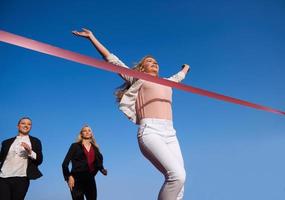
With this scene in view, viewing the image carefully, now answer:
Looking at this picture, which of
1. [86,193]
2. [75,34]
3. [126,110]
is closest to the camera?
[75,34]

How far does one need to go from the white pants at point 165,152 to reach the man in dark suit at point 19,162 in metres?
2.57

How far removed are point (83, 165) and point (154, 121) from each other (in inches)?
125

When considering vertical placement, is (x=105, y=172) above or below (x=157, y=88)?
below

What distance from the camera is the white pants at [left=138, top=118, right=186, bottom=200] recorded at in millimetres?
3369

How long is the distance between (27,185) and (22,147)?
601 millimetres

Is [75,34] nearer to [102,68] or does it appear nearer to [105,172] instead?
[102,68]

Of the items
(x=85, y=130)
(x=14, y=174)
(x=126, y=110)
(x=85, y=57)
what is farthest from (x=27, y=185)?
(x=85, y=57)

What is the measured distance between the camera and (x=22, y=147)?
5.65 metres

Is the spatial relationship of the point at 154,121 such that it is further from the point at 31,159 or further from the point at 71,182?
the point at 71,182

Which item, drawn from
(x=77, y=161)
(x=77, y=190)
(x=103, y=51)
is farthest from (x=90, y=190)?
(x=103, y=51)

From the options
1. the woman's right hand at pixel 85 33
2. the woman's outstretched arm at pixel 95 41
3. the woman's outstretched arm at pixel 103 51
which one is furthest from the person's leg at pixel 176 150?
the woman's right hand at pixel 85 33

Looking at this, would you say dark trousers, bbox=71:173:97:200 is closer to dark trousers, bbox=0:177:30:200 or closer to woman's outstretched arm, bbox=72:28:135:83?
dark trousers, bbox=0:177:30:200

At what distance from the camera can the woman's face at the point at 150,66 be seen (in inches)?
167

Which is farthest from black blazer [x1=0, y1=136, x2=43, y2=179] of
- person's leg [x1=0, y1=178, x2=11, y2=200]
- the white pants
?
the white pants
